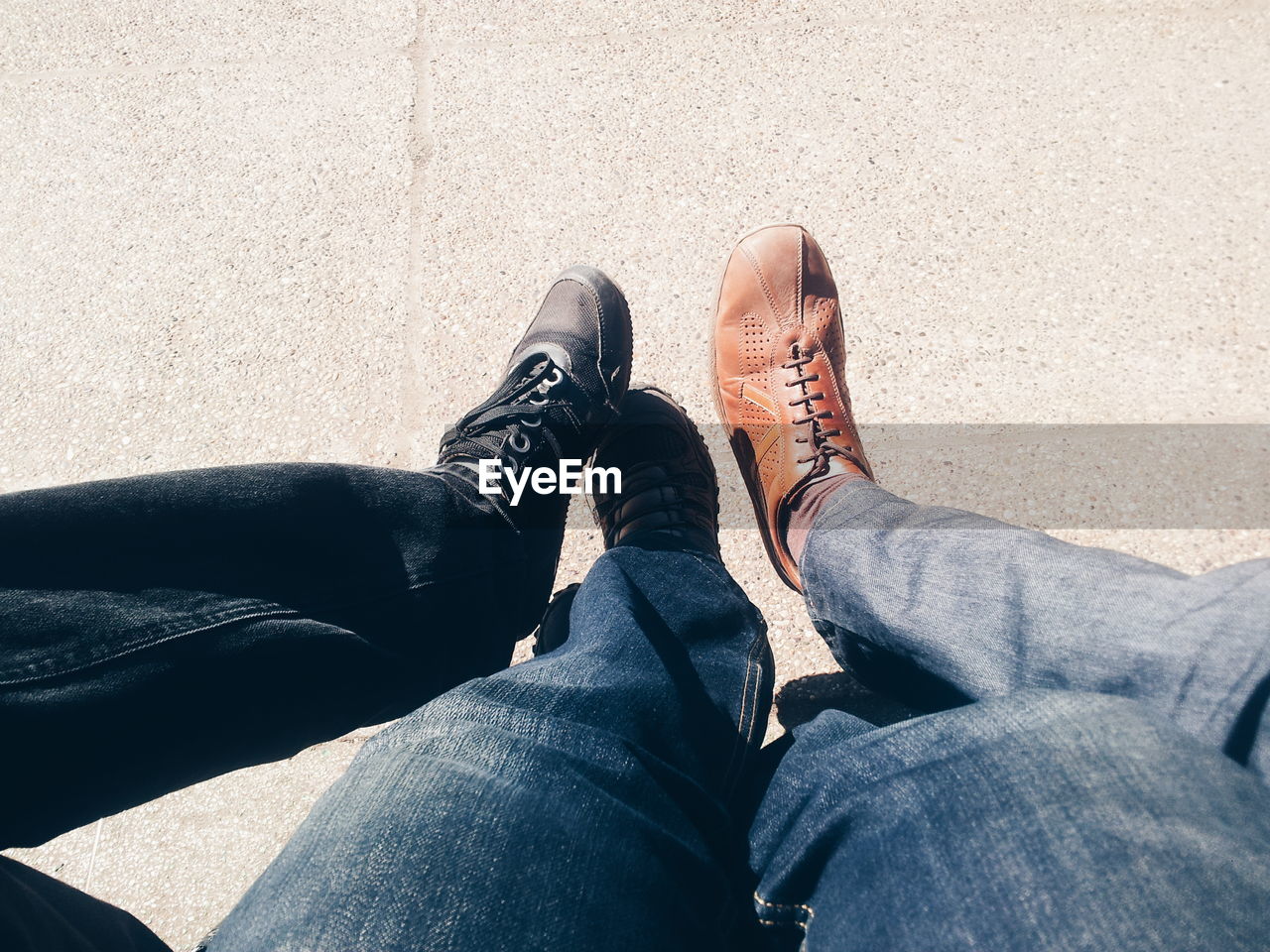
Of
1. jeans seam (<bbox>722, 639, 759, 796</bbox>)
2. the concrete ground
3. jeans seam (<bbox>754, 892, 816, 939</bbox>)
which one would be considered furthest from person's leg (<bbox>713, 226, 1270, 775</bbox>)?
jeans seam (<bbox>754, 892, 816, 939</bbox>)

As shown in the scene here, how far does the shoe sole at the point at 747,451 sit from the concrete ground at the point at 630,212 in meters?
0.04

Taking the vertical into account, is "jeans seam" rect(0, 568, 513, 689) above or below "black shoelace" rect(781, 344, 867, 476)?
below

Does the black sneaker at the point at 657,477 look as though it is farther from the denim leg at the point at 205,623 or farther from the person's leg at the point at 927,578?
the denim leg at the point at 205,623

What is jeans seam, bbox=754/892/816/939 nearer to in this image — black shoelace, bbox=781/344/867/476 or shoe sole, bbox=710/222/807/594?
shoe sole, bbox=710/222/807/594

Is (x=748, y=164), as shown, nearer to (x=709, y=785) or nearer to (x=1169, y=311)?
(x=1169, y=311)

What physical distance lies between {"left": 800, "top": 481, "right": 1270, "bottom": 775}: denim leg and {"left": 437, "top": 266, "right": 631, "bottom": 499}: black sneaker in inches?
24.4

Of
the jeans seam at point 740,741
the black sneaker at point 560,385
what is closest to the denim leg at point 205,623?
the black sneaker at point 560,385

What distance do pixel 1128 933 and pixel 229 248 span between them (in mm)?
2267

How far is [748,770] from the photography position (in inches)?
40.6

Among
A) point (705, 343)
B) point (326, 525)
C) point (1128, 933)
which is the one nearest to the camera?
point (1128, 933)

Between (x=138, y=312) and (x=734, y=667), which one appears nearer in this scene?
(x=734, y=667)

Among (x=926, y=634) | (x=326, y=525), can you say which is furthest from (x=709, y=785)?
(x=326, y=525)

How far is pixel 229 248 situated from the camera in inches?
74.4

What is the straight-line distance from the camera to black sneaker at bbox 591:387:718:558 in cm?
149
